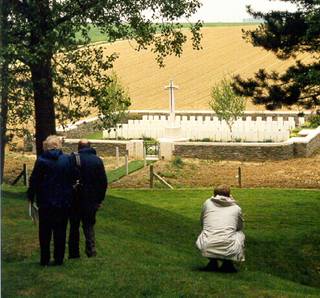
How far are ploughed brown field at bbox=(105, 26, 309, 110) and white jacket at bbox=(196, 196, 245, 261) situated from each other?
39.7 m

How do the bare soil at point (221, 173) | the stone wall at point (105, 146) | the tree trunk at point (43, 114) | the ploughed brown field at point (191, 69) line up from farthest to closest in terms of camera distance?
1. the ploughed brown field at point (191, 69)
2. the stone wall at point (105, 146)
3. the bare soil at point (221, 173)
4. the tree trunk at point (43, 114)

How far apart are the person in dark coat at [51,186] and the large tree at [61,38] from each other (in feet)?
17.2

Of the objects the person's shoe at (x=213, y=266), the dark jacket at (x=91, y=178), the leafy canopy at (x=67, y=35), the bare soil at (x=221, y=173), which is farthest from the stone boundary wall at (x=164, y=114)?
the dark jacket at (x=91, y=178)

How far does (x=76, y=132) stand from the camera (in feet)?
128

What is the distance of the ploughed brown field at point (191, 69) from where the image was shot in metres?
55.6

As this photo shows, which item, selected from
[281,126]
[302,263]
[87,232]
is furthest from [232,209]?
[281,126]

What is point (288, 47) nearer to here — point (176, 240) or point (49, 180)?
A: point (176, 240)

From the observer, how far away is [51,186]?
8.41 m

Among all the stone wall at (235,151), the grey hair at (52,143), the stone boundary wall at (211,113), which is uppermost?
the stone boundary wall at (211,113)

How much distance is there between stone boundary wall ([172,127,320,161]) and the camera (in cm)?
3116

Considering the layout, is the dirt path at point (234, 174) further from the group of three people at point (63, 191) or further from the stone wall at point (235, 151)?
the group of three people at point (63, 191)

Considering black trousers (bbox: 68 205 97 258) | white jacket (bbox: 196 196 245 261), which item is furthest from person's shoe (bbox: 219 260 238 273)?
black trousers (bbox: 68 205 97 258)

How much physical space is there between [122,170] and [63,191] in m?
19.8

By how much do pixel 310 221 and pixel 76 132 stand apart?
22663 millimetres
